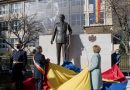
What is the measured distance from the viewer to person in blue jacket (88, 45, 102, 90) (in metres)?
11.0

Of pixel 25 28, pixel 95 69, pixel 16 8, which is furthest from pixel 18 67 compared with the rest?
pixel 16 8

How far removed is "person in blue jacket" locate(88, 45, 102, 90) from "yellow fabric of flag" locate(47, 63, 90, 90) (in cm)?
29

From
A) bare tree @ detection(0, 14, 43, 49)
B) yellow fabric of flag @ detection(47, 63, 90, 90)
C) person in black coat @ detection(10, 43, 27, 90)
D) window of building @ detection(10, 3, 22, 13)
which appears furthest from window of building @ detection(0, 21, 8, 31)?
yellow fabric of flag @ detection(47, 63, 90, 90)

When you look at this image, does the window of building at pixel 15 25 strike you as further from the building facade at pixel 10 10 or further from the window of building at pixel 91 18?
the window of building at pixel 91 18

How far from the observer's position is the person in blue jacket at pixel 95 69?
1096 cm

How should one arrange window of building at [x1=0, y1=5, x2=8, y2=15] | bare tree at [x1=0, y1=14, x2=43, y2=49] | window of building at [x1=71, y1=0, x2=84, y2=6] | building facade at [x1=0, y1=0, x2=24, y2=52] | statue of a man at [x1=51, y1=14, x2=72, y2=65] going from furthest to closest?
window of building at [x1=0, y1=5, x2=8, y2=15]
building facade at [x1=0, y1=0, x2=24, y2=52]
window of building at [x1=71, y1=0, x2=84, y2=6]
bare tree at [x1=0, y1=14, x2=43, y2=49]
statue of a man at [x1=51, y1=14, x2=72, y2=65]

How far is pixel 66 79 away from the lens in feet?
43.0

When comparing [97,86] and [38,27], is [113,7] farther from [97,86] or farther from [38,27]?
[97,86]

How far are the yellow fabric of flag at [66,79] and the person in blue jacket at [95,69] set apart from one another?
0.96 feet

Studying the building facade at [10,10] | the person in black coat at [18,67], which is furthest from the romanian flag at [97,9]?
the person in black coat at [18,67]

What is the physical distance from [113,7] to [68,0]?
2717cm

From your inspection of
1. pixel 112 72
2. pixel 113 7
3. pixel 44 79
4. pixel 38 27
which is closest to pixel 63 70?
pixel 44 79

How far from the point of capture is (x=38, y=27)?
6109 cm

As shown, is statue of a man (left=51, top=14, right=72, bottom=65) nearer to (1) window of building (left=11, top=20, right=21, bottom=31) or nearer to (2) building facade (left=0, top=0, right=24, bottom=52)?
(1) window of building (left=11, top=20, right=21, bottom=31)
